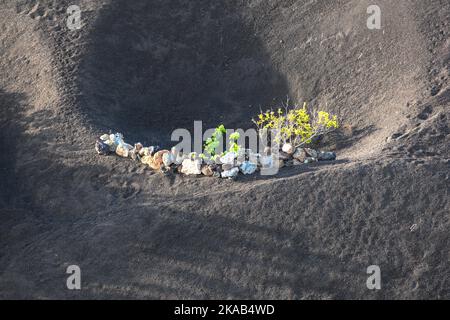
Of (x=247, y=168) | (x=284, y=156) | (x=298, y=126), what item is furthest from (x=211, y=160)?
(x=298, y=126)

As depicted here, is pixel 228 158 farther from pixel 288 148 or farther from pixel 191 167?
pixel 288 148

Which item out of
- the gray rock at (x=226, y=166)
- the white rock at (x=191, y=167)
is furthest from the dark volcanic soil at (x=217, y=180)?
the gray rock at (x=226, y=166)

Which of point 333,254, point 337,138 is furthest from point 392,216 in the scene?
point 337,138

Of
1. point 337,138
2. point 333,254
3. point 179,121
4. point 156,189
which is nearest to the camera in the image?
point 333,254

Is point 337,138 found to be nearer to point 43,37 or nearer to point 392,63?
point 392,63

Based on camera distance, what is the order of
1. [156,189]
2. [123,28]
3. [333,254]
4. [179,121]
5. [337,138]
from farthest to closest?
1. [123,28]
2. [179,121]
3. [337,138]
4. [156,189]
5. [333,254]

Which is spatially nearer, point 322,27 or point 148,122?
point 148,122

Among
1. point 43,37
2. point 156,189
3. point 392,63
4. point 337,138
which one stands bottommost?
point 156,189
